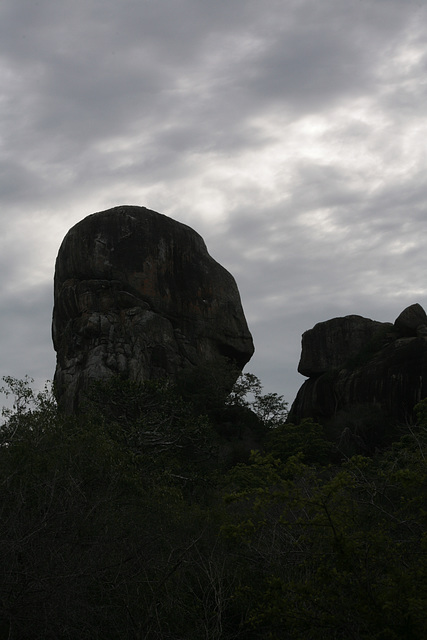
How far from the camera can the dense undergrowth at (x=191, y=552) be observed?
7965mm

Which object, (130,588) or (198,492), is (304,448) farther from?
(130,588)

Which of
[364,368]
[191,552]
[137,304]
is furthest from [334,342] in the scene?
[191,552]

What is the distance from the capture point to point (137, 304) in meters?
46.1

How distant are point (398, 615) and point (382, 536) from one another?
915mm

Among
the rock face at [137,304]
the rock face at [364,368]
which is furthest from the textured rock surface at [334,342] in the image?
the rock face at [137,304]

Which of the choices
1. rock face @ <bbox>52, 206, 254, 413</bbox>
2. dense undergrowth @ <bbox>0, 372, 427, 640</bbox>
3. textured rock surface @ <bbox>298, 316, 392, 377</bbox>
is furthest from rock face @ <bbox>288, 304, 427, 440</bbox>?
dense undergrowth @ <bbox>0, 372, 427, 640</bbox>

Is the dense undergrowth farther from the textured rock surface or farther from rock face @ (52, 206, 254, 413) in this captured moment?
the textured rock surface

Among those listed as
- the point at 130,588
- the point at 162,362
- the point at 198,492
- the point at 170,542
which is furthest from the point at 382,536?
the point at 162,362

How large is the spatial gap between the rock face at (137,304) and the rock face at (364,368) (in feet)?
20.9

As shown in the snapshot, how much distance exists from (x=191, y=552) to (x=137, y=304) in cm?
3382

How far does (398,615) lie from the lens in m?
7.48

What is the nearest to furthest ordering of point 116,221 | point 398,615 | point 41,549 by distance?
point 398,615
point 41,549
point 116,221

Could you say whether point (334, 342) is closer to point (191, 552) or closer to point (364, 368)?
→ point (364, 368)

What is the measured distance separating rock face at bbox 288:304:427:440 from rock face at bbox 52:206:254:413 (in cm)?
636
